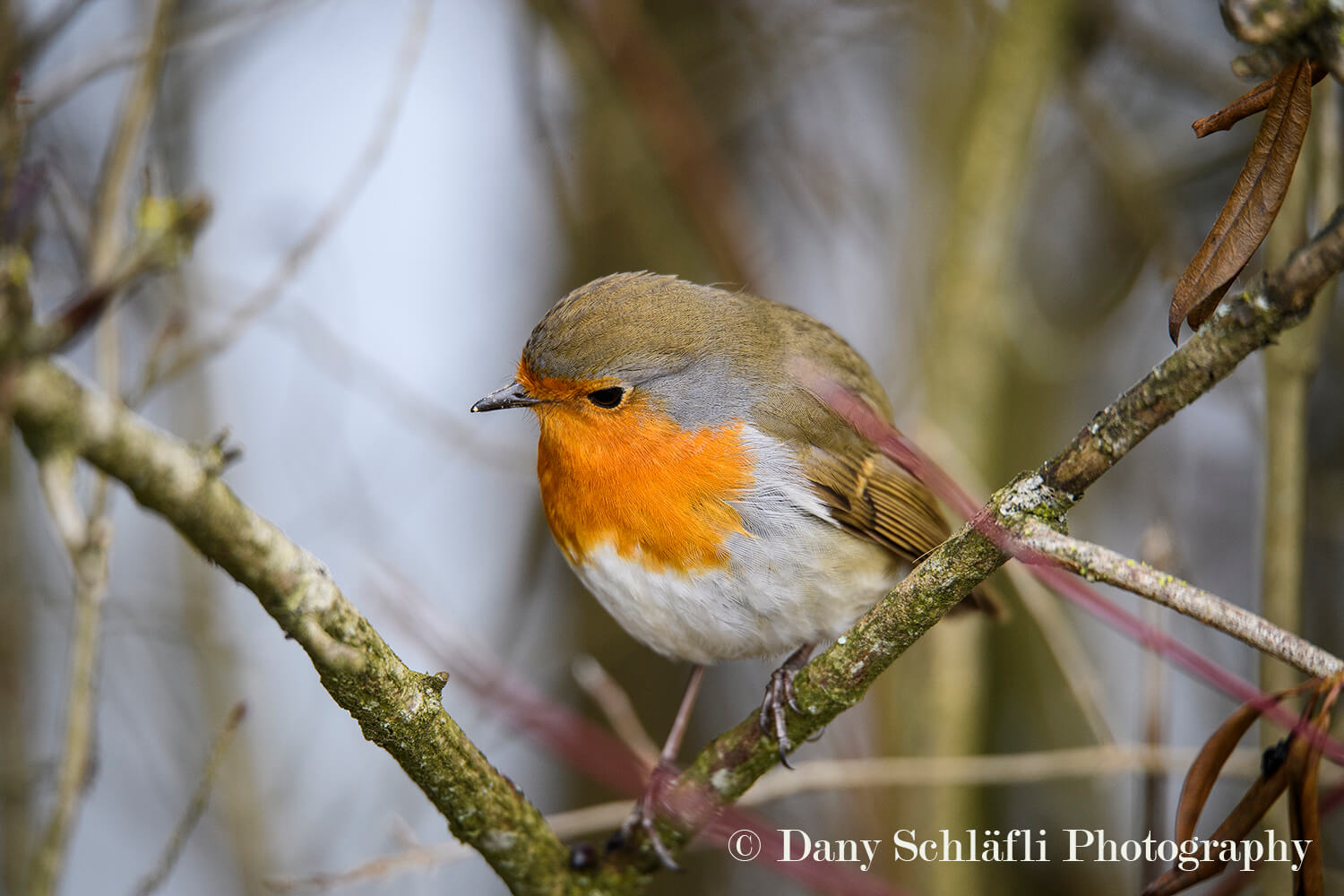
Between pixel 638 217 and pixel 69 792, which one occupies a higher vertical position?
pixel 638 217

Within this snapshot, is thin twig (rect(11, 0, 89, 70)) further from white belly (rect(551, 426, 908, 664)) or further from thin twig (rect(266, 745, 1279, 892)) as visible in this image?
thin twig (rect(266, 745, 1279, 892))

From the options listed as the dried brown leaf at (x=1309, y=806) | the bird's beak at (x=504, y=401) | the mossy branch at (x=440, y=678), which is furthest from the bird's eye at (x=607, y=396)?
the dried brown leaf at (x=1309, y=806)

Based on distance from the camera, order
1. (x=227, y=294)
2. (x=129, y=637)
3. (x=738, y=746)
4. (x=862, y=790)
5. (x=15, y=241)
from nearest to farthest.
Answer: (x=15, y=241) < (x=738, y=746) < (x=862, y=790) < (x=227, y=294) < (x=129, y=637)

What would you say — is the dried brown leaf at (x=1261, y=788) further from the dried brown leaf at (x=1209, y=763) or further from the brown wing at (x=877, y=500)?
the brown wing at (x=877, y=500)

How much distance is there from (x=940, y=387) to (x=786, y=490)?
4.17 ft

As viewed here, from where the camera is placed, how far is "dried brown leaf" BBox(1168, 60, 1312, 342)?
47.3 inches

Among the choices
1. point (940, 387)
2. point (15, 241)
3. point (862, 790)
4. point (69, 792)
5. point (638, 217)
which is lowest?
point (69, 792)

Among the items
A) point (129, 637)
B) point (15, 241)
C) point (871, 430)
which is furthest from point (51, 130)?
point (871, 430)

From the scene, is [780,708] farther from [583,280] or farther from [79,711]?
[583,280]

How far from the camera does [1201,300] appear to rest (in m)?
1.22

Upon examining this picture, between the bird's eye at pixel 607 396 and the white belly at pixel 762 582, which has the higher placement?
the bird's eye at pixel 607 396

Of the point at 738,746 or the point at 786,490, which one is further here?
the point at 786,490

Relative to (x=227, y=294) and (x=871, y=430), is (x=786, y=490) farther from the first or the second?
(x=227, y=294)

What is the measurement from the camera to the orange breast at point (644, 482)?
2.54 meters
